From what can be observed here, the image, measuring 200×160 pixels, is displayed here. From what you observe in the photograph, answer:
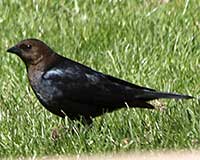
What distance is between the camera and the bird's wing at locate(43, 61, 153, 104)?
6.36 meters

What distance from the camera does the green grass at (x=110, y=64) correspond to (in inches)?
237

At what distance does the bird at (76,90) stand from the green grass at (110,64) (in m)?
0.12

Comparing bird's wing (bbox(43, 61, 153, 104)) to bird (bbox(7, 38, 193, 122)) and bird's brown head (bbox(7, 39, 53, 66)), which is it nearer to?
bird (bbox(7, 38, 193, 122))

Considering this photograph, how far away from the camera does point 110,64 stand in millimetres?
7707

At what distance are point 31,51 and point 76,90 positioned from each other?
455mm

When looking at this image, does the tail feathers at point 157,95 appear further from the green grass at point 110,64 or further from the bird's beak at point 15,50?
the bird's beak at point 15,50

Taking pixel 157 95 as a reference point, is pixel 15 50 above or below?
above

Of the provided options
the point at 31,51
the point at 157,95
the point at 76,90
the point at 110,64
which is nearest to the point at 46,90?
the point at 76,90

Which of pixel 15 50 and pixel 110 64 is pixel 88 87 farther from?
pixel 110 64

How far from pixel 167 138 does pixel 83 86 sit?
780mm

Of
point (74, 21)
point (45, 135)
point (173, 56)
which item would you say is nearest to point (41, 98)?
point (45, 135)

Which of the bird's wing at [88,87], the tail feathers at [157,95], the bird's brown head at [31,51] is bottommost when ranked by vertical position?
the tail feathers at [157,95]

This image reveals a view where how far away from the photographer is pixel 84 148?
590 cm

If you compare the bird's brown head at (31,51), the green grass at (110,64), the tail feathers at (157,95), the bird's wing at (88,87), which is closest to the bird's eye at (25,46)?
the bird's brown head at (31,51)
